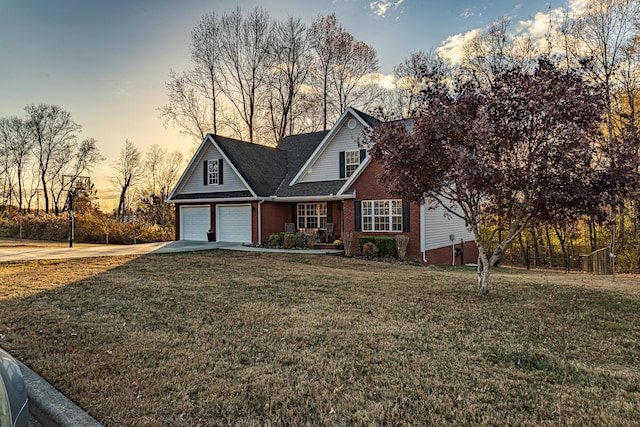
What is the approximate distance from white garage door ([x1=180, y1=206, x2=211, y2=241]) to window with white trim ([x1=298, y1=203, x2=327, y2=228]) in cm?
553

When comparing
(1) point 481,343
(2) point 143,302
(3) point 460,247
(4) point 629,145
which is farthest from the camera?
(3) point 460,247

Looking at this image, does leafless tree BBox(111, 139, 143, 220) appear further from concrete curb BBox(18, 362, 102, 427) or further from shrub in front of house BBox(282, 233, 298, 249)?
concrete curb BBox(18, 362, 102, 427)

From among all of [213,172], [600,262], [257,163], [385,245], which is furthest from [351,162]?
[600,262]

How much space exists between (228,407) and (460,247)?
1970 cm

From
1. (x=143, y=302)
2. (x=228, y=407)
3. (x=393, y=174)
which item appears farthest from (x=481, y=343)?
(x=143, y=302)

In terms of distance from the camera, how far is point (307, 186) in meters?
21.4

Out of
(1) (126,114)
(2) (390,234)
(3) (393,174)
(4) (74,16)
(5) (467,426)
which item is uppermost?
(4) (74,16)

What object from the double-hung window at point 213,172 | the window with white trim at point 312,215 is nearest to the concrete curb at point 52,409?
the window with white trim at point 312,215

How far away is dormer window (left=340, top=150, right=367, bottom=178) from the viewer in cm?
2020

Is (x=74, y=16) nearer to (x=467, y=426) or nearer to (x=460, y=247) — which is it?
(x=467, y=426)

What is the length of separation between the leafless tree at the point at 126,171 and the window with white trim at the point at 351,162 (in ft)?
97.2

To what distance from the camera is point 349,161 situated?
20.5m

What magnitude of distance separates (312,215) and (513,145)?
578 inches

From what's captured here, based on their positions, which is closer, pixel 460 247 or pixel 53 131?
pixel 460 247
